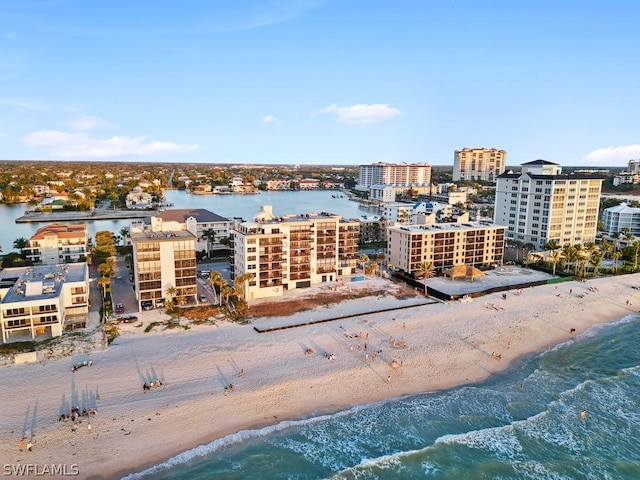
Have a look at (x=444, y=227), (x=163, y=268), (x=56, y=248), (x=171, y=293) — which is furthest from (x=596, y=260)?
(x=56, y=248)

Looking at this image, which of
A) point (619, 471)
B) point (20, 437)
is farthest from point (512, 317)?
point (20, 437)

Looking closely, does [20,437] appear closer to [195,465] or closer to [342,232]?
[195,465]

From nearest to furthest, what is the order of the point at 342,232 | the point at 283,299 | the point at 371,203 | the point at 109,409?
1. the point at 109,409
2. the point at 283,299
3. the point at 342,232
4. the point at 371,203

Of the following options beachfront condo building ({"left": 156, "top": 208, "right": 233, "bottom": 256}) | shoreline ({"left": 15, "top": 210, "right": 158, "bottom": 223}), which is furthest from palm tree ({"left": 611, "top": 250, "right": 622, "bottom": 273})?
shoreline ({"left": 15, "top": 210, "right": 158, "bottom": 223})

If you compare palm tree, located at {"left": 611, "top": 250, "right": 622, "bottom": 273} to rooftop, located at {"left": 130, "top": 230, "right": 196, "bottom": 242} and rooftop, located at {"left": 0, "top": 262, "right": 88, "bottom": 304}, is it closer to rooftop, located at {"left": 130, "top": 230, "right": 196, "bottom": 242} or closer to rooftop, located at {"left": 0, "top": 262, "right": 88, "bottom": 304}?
rooftop, located at {"left": 130, "top": 230, "right": 196, "bottom": 242}

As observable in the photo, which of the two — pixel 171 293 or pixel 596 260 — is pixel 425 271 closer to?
pixel 596 260

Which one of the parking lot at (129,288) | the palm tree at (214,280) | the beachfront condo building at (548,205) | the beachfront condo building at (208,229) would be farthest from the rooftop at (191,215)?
the beachfront condo building at (548,205)

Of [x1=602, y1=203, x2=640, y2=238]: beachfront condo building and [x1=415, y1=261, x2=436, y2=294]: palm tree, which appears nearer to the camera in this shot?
[x1=415, y1=261, x2=436, y2=294]: palm tree
